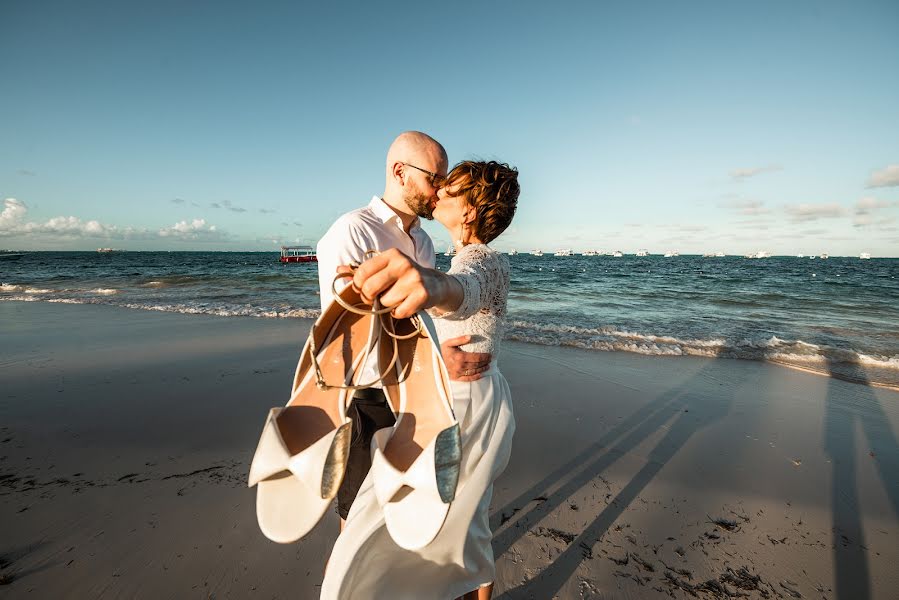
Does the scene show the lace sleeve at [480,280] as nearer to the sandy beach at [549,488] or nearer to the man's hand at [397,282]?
the man's hand at [397,282]

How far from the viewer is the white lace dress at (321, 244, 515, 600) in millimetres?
1487

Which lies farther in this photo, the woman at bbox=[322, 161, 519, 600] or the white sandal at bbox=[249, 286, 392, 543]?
the woman at bbox=[322, 161, 519, 600]

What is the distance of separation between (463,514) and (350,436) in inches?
29.0

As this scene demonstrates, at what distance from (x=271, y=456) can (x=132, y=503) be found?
269cm

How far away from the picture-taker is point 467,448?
1606 millimetres

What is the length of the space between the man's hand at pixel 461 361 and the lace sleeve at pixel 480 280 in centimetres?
18

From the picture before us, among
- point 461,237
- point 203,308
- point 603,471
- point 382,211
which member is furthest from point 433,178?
point 203,308

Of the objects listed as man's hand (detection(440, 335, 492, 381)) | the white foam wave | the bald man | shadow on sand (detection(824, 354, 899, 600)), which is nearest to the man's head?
the bald man

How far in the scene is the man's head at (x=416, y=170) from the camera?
202 cm

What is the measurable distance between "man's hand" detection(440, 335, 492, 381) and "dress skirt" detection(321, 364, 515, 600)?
1.3 inches

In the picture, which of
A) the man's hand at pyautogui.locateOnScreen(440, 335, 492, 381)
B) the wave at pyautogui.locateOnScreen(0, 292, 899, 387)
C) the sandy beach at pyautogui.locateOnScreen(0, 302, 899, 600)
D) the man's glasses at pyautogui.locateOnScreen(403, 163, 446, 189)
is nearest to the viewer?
the man's hand at pyautogui.locateOnScreen(440, 335, 492, 381)

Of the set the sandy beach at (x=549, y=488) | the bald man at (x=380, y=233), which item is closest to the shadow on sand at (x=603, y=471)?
the sandy beach at (x=549, y=488)

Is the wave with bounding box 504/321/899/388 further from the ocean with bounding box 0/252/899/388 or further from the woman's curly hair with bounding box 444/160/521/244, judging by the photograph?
the woman's curly hair with bounding box 444/160/521/244

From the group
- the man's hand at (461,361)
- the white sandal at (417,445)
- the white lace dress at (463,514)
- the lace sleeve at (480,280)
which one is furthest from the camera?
the man's hand at (461,361)
